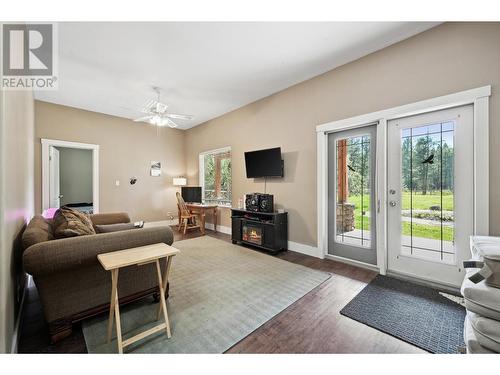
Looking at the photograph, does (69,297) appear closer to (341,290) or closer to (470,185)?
(341,290)

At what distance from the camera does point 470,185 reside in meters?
2.08

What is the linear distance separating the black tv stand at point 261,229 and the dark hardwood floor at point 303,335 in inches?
54.2

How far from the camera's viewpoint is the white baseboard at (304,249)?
3293 mm

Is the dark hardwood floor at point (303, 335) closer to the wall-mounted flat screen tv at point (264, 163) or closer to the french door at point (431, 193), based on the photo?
the french door at point (431, 193)

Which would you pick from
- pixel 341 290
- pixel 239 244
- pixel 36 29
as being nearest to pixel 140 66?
pixel 36 29

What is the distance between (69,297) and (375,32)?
388cm

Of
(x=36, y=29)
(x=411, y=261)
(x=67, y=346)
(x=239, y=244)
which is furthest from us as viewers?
(x=239, y=244)

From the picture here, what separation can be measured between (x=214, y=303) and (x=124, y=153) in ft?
15.7

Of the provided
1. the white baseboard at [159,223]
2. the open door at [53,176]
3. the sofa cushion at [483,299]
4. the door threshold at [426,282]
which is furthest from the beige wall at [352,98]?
the open door at [53,176]

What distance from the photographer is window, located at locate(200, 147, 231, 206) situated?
5.20 m

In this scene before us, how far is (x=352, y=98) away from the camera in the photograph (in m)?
2.87

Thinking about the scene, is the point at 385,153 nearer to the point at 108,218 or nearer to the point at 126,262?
the point at 126,262
